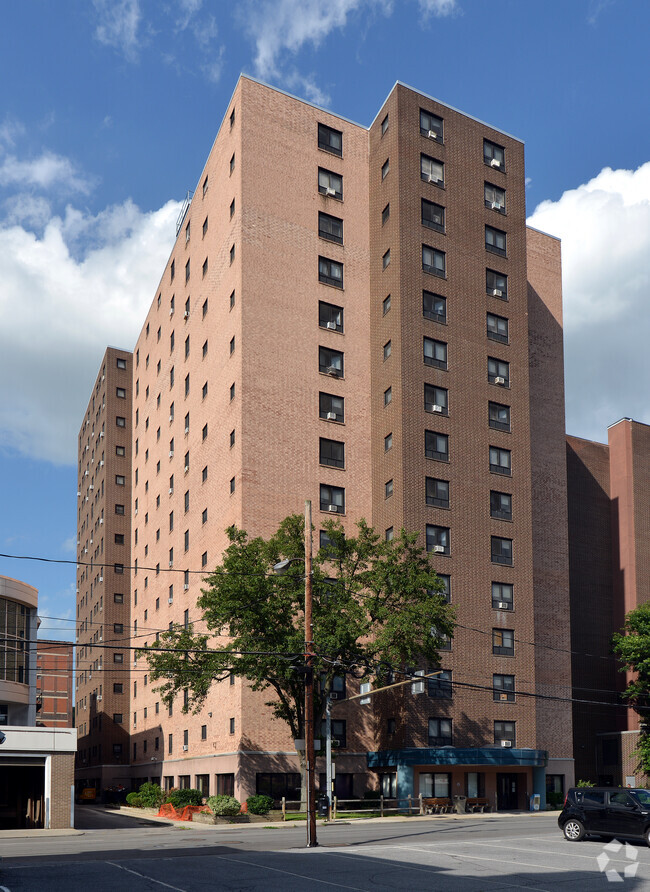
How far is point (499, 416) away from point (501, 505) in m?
5.89

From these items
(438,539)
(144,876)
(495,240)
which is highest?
(495,240)

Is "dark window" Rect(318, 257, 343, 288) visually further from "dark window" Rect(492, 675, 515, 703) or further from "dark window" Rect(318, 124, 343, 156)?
"dark window" Rect(492, 675, 515, 703)

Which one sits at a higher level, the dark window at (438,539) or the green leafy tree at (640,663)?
the dark window at (438,539)

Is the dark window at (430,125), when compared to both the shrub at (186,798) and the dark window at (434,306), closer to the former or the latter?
the dark window at (434,306)

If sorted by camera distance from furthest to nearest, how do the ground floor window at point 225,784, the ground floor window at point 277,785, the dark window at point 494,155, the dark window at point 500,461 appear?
the dark window at point 494,155 → the dark window at point 500,461 → the ground floor window at point 225,784 → the ground floor window at point 277,785

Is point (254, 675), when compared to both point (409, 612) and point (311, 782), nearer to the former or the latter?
point (409, 612)

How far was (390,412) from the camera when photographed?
5944 centimetres

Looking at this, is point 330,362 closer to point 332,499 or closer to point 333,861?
point 332,499

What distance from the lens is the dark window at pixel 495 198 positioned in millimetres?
66750

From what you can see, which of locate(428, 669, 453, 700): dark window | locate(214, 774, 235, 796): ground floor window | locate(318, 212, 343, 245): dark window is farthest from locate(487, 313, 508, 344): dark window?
locate(214, 774, 235, 796): ground floor window

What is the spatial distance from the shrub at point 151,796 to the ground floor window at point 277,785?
12939 mm

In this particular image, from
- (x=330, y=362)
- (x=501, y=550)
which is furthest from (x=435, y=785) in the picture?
(x=330, y=362)

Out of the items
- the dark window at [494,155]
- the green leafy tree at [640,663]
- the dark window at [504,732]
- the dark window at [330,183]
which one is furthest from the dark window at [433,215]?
the dark window at [504,732]

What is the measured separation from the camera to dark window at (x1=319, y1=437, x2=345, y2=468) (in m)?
59.6
